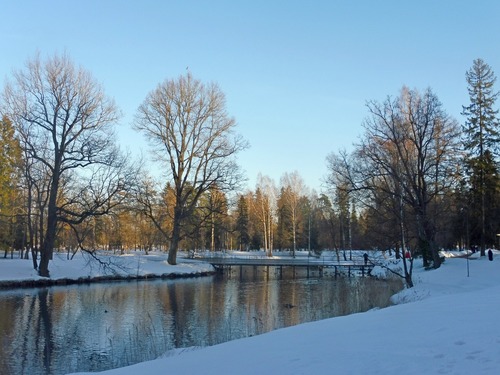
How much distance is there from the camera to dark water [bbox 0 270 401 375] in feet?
39.2

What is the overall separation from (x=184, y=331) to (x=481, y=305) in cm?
939

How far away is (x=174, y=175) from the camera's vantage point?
39906 mm

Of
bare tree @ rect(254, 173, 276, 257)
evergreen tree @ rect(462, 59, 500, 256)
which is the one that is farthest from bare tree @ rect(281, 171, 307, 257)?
evergreen tree @ rect(462, 59, 500, 256)

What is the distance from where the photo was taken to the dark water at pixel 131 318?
1195cm

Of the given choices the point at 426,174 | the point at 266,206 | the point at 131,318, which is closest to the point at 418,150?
the point at 426,174

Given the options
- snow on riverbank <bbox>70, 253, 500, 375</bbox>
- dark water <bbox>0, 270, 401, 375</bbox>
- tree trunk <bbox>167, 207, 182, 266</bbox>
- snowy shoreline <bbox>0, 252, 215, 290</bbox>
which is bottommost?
dark water <bbox>0, 270, 401, 375</bbox>

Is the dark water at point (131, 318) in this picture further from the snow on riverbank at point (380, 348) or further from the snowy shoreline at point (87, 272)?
the snow on riverbank at point (380, 348)

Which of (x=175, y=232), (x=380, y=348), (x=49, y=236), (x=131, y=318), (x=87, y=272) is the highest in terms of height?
(x=175, y=232)

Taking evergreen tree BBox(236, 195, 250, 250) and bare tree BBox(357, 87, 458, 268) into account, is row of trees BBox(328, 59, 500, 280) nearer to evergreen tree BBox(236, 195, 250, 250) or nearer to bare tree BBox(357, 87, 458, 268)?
bare tree BBox(357, 87, 458, 268)

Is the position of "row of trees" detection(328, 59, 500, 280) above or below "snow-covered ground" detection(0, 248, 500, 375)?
above

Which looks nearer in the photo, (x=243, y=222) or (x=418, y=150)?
(x=418, y=150)

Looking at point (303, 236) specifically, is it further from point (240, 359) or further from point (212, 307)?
point (240, 359)

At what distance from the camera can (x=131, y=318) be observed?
17.3 m

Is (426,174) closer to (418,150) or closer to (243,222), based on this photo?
(418,150)
